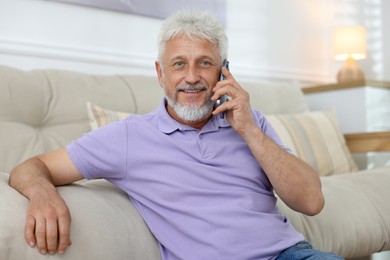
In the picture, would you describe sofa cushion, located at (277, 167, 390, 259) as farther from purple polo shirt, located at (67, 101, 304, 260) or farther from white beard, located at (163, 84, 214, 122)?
white beard, located at (163, 84, 214, 122)

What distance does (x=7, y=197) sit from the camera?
121 cm

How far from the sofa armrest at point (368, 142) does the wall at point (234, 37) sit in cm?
74

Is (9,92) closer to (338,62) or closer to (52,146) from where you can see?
(52,146)

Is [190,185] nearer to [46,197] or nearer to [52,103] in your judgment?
[46,197]

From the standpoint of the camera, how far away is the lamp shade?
3674mm

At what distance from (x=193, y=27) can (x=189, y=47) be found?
54mm

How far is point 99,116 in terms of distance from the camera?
209cm

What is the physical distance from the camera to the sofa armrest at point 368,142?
2828 mm

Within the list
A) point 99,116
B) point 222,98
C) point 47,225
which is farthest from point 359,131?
point 47,225

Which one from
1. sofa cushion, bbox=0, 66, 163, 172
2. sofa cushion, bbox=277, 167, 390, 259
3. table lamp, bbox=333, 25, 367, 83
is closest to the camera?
sofa cushion, bbox=277, 167, 390, 259

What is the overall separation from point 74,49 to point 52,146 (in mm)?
720

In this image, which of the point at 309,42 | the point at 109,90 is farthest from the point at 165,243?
the point at 309,42

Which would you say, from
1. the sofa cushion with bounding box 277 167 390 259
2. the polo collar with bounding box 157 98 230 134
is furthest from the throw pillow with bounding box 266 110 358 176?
the polo collar with bounding box 157 98 230 134

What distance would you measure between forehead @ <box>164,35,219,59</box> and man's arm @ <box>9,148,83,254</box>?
387mm
